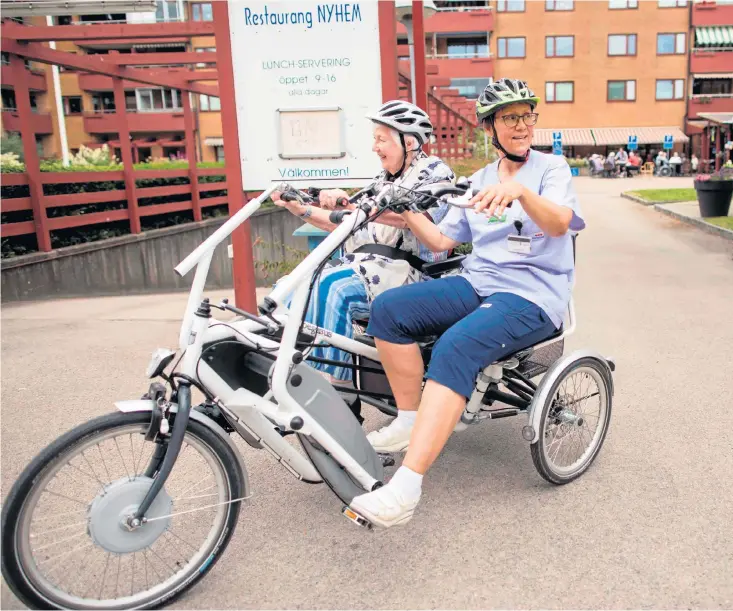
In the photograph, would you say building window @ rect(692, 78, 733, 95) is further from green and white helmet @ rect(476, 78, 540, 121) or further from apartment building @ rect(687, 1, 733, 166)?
green and white helmet @ rect(476, 78, 540, 121)

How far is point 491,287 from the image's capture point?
314 cm

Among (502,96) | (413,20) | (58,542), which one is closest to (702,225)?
(413,20)

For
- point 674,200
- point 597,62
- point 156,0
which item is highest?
point 597,62

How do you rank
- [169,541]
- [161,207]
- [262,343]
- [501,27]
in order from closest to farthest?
[262,343] → [169,541] → [161,207] → [501,27]

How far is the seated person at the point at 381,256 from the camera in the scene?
131 inches

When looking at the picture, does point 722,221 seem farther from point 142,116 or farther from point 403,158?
point 142,116

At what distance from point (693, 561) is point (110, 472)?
213cm

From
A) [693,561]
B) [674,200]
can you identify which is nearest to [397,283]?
[693,561]

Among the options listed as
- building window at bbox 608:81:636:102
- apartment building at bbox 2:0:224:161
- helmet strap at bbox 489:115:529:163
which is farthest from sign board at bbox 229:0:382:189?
building window at bbox 608:81:636:102

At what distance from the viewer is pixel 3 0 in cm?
1023

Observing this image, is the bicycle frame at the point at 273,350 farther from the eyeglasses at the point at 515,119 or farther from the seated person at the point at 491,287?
the eyeglasses at the point at 515,119

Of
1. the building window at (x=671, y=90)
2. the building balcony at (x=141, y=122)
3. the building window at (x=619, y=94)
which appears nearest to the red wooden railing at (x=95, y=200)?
the building balcony at (x=141, y=122)

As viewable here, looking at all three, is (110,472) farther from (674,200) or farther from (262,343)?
(674,200)

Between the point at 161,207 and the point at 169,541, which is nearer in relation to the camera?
the point at 169,541
